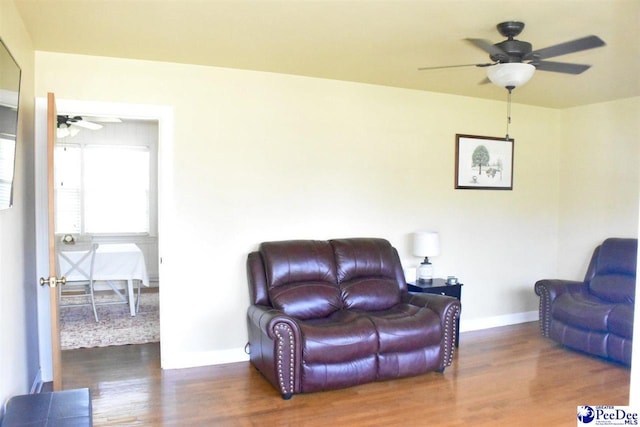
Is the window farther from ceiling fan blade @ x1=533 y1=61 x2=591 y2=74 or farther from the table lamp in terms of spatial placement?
ceiling fan blade @ x1=533 y1=61 x2=591 y2=74

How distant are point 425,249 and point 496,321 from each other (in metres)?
1.51

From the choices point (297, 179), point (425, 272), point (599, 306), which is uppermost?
point (297, 179)

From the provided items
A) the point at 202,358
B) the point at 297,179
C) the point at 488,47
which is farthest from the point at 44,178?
the point at 488,47

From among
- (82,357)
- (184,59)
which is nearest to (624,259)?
(184,59)

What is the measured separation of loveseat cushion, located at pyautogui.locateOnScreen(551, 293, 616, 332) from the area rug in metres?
3.89

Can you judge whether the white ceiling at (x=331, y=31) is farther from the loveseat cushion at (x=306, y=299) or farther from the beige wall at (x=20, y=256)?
the loveseat cushion at (x=306, y=299)

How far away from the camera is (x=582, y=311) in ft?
14.0

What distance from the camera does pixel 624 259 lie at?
14.9 feet

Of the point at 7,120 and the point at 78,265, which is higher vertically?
the point at 7,120

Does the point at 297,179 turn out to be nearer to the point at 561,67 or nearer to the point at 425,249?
the point at 425,249

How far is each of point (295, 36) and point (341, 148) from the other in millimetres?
1462

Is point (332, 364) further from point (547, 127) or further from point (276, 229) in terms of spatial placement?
point (547, 127)

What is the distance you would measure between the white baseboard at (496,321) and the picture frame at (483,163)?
146 centimetres

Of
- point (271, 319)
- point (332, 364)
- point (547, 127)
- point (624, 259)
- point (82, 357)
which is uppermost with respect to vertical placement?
point (547, 127)
